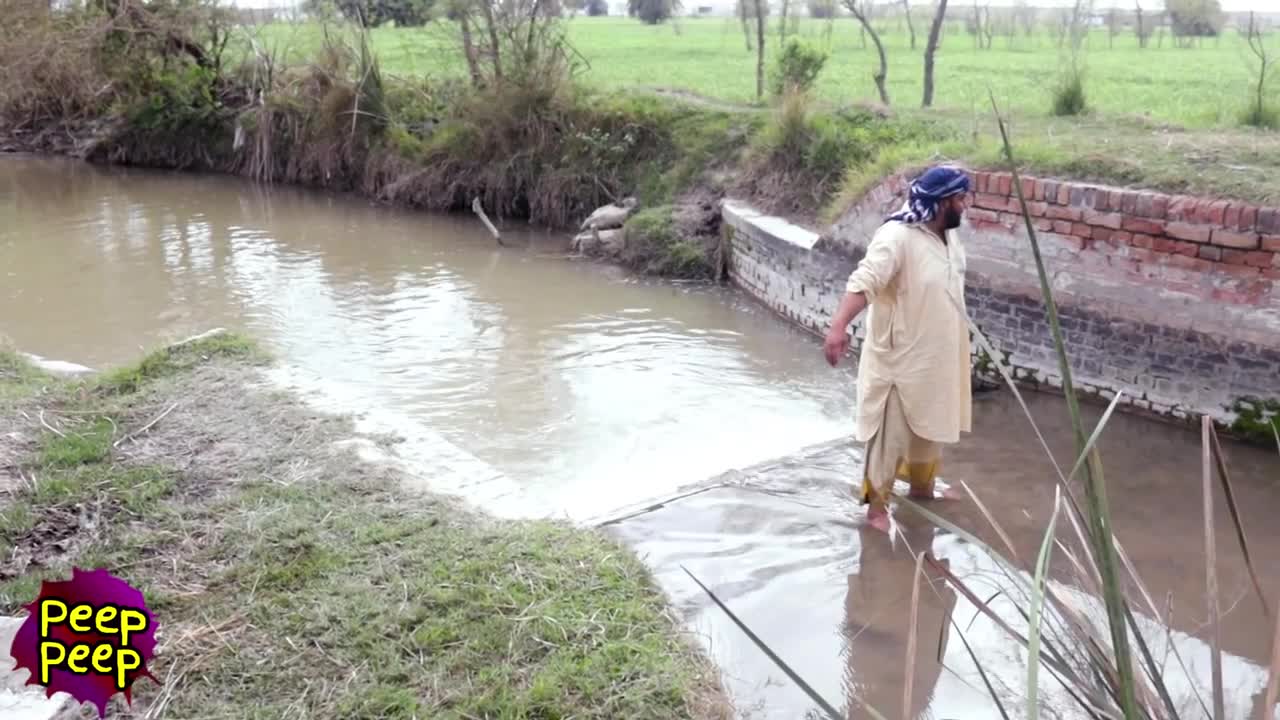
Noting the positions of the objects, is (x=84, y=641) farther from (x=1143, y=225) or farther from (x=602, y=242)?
(x=602, y=242)

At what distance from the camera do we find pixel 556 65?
522 inches

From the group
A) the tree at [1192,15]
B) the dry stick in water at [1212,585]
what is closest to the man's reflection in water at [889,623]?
the dry stick in water at [1212,585]

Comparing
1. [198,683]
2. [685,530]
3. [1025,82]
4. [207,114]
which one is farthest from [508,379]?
[1025,82]

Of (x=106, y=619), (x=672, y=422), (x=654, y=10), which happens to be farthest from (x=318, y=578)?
(x=654, y=10)

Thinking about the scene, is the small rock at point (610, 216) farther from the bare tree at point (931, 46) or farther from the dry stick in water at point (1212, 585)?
the dry stick in water at point (1212, 585)

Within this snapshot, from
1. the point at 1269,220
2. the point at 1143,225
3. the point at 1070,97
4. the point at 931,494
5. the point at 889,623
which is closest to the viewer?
the point at 889,623

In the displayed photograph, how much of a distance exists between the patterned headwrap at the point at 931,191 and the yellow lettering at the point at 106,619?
3221mm

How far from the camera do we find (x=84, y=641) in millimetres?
2910

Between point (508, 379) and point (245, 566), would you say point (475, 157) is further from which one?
point (245, 566)

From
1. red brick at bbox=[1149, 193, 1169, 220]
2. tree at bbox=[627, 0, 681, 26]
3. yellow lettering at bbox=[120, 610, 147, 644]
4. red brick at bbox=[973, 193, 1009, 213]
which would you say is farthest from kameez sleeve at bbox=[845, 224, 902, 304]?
tree at bbox=[627, 0, 681, 26]

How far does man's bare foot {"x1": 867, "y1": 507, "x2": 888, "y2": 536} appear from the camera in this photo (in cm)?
486

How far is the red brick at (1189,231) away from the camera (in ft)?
19.1

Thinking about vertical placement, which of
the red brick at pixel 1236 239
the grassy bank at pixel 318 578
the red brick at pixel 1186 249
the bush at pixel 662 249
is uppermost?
the red brick at pixel 1236 239

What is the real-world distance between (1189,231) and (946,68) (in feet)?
61.0
